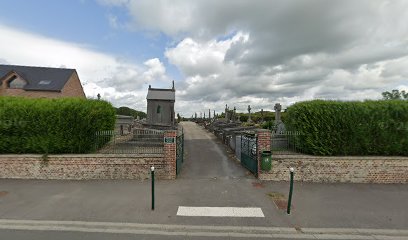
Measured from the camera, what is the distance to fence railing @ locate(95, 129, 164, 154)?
8.62m

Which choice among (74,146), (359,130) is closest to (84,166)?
(74,146)

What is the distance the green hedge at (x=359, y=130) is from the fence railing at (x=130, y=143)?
5.66 meters

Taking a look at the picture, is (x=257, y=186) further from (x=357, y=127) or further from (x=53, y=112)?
Answer: (x=53, y=112)

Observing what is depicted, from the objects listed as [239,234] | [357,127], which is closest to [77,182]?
[239,234]

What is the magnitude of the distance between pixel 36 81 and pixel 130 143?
110 ft

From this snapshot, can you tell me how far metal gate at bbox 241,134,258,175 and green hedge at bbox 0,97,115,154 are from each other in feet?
20.0

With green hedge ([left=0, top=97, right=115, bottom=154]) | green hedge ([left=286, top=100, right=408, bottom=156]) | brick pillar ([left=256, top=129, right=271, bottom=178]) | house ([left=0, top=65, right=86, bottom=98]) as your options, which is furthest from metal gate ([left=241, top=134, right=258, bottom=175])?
house ([left=0, top=65, right=86, bottom=98])

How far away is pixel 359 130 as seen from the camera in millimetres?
8320

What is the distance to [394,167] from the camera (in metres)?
7.96

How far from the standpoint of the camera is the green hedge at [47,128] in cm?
851

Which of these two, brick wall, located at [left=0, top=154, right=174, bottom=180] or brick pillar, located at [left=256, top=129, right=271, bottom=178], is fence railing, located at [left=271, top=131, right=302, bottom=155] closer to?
brick pillar, located at [left=256, top=129, right=271, bottom=178]

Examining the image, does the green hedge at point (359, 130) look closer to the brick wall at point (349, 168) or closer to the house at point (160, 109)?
the brick wall at point (349, 168)

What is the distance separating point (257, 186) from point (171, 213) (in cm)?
323

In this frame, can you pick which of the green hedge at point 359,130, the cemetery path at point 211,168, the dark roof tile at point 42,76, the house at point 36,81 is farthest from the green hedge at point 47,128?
the dark roof tile at point 42,76
